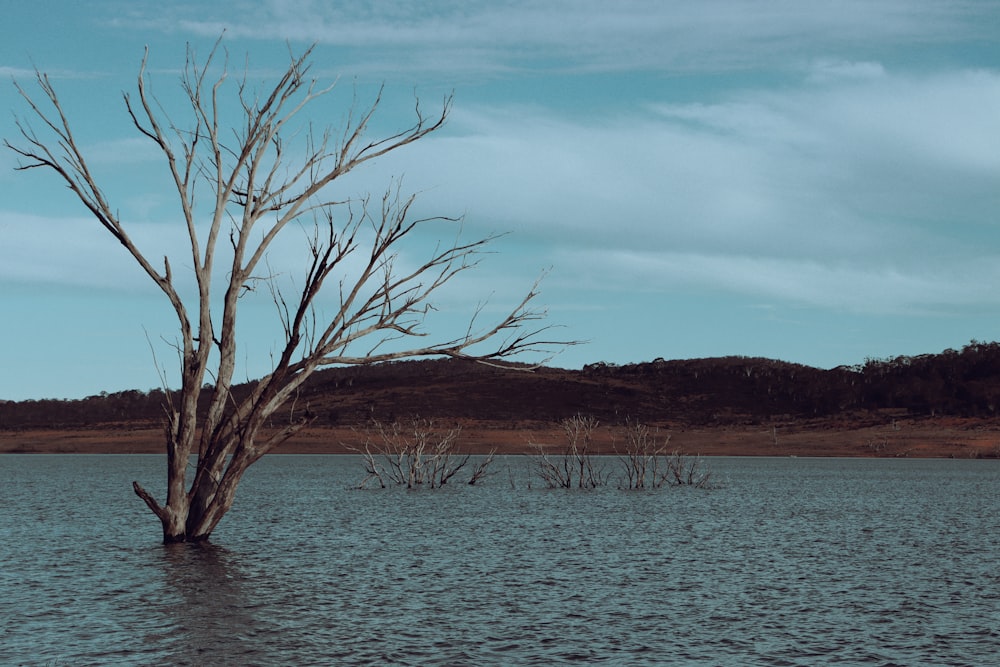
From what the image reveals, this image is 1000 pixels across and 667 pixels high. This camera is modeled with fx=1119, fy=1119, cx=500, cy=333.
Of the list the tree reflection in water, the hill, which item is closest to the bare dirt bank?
the hill

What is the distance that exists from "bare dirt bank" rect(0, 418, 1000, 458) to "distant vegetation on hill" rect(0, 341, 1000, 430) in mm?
4444

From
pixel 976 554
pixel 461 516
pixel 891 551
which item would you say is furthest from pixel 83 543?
pixel 976 554

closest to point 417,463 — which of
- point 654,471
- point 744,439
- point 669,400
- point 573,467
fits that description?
point 573,467

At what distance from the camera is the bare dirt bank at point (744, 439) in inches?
4272

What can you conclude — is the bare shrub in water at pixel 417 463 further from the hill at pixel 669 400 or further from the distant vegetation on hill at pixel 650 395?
the distant vegetation on hill at pixel 650 395

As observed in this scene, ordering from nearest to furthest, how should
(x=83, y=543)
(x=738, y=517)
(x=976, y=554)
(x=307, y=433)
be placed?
(x=976, y=554)
(x=83, y=543)
(x=738, y=517)
(x=307, y=433)

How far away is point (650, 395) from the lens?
140 meters

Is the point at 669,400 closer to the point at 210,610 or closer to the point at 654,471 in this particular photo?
the point at 654,471

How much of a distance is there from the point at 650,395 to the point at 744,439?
22.8 m

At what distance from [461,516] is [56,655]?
24.7 metres

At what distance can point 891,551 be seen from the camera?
2748cm

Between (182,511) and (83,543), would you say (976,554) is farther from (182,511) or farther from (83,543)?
(83,543)

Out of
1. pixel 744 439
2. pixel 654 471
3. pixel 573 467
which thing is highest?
pixel 744 439

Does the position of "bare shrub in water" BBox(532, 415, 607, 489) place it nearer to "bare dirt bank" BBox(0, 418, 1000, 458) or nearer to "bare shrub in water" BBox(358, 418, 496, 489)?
"bare shrub in water" BBox(358, 418, 496, 489)
